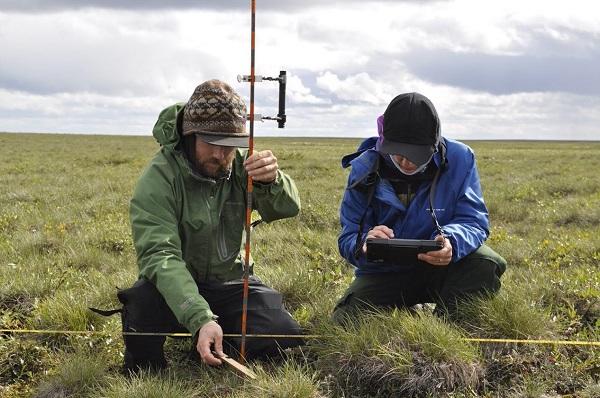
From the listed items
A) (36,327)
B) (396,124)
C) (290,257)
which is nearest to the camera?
(396,124)

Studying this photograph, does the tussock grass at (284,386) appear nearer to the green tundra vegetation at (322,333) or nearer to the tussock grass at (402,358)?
the green tundra vegetation at (322,333)

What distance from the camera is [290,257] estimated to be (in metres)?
6.80

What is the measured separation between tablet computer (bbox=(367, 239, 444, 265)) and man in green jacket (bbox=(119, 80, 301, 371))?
62 centimetres

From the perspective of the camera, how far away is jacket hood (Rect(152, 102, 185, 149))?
13.4 feet

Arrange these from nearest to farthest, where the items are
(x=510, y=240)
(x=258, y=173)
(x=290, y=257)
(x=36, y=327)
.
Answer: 1. (x=258, y=173)
2. (x=36, y=327)
3. (x=290, y=257)
4. (x=510, y=240)

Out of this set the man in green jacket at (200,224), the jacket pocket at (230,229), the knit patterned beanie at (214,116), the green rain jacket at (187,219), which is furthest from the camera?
the jacket pocket at (230,229)

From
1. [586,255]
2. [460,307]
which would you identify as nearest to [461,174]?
[460,307]

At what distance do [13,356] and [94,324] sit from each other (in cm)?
64

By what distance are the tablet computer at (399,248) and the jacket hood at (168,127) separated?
1438 mm

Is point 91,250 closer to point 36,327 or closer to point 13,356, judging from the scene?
point 36,327

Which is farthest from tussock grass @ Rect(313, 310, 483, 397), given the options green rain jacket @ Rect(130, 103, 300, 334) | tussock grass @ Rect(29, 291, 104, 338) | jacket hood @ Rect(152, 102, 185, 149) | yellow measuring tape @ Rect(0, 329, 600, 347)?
tussock grass @ Rect(29, 291, 104, 338)

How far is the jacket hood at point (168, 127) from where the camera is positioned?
4.09m

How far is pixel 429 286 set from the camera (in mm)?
4613

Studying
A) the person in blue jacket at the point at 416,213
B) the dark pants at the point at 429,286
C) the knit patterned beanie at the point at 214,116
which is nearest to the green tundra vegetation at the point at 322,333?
the dark pants at the point at 429,286
